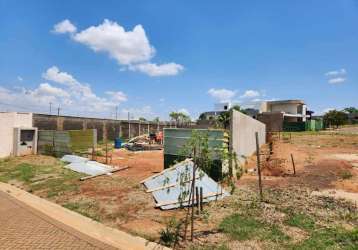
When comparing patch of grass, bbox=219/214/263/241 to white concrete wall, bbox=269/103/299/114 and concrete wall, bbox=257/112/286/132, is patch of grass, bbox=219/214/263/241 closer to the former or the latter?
concrete wall, bbox=257/112/286/132

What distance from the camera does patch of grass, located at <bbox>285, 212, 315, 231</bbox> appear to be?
21.3ft

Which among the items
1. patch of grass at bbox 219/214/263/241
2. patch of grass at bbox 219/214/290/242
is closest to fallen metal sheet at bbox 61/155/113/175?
patch of grass at bbox 219/214/263/241

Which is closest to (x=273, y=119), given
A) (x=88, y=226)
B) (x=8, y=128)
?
(x=8, y=128)

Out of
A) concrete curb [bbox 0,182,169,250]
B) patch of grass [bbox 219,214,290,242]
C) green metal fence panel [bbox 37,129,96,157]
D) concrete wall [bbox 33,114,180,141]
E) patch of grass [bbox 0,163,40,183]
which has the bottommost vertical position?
concrete curb [bbox 0,182,169,250]

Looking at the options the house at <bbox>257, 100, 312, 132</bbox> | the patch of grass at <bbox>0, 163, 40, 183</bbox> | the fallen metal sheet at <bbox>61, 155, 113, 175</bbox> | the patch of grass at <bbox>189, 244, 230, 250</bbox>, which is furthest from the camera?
the house at <bbox>257, 100, 312, 132</bbox>

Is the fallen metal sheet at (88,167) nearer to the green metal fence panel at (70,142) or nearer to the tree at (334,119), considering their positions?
the green metal fence panel at (70,142)

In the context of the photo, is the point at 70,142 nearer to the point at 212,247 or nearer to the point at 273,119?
the point at 212,247

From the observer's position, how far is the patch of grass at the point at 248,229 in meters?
5.96

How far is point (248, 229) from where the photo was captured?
634 cm

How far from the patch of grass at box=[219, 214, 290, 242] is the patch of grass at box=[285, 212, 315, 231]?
0.49 metres

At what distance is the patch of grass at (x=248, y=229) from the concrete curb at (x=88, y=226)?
1.53 m

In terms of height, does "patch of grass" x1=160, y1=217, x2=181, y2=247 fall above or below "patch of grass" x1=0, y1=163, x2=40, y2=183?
below

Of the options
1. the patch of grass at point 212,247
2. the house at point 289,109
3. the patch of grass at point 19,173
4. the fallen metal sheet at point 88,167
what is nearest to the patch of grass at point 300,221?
the patch of grass at point 212,247

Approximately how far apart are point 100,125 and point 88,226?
87.9ft
